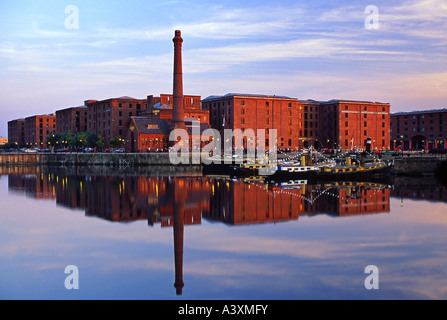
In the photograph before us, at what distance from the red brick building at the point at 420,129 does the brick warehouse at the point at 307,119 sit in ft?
25.4

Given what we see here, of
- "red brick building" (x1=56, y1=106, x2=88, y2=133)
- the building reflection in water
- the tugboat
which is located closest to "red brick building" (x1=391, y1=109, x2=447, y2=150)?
the tugboat

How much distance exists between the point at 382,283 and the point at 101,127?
111923mm

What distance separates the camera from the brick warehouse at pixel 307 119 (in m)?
99.3

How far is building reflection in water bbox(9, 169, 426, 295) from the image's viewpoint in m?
28.2

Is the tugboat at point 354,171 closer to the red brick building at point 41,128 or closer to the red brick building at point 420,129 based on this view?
the red brick building at point 420,129

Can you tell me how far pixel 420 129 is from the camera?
120 metres

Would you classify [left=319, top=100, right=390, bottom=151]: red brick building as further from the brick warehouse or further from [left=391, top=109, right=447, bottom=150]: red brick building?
[left=391, top=109, right=447, bottom=150]: red brick building

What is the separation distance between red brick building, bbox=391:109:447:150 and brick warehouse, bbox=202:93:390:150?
775cm

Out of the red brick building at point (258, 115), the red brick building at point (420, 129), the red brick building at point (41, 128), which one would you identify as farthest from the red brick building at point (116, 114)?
the red brick building at point (420, 129)
